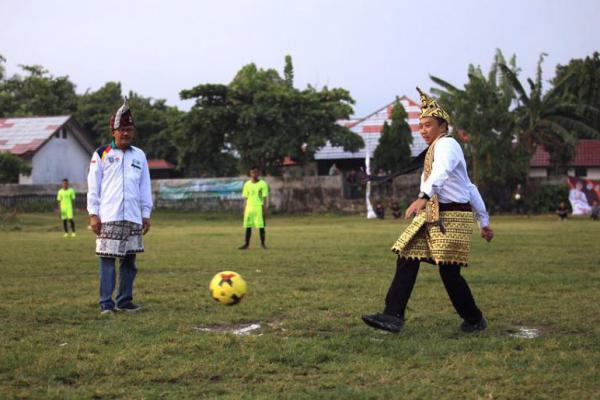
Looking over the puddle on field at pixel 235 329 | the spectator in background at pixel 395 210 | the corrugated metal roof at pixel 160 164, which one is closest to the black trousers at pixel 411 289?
the puddle on field at pixel 235 329

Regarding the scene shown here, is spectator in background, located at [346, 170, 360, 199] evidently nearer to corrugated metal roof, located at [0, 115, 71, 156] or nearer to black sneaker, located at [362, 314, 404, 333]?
corrugated metal roof, located at [0, 115, 71, 156]

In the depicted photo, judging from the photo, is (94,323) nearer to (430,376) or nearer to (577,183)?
(430,376)

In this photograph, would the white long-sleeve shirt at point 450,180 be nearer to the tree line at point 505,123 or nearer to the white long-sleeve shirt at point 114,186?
the white long-sleeve shirt at point 114,186

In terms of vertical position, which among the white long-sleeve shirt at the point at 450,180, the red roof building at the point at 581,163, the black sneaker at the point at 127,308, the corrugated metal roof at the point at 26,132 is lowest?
the black sneaker at the point at 127,308

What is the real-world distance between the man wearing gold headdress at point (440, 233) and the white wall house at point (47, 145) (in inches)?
1606

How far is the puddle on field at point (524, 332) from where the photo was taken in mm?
6574

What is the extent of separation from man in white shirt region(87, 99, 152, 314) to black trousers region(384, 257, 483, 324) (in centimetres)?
296

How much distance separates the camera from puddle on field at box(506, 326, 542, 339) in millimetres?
6574

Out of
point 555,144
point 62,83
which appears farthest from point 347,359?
point 62,83

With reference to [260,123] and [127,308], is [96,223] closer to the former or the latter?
[127,308]

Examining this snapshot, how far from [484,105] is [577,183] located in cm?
562

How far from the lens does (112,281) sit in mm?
8039

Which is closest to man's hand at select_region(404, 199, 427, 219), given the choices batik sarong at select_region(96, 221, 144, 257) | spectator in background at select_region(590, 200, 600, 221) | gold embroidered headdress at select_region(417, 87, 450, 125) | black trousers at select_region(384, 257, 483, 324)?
black trousers at select_region(384, 257, 483, 324)

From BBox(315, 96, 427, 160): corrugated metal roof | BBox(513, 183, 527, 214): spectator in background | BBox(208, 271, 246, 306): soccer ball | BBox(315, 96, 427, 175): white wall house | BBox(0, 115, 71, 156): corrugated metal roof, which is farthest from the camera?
BBox(315, 96, 427, 175): white wall house
